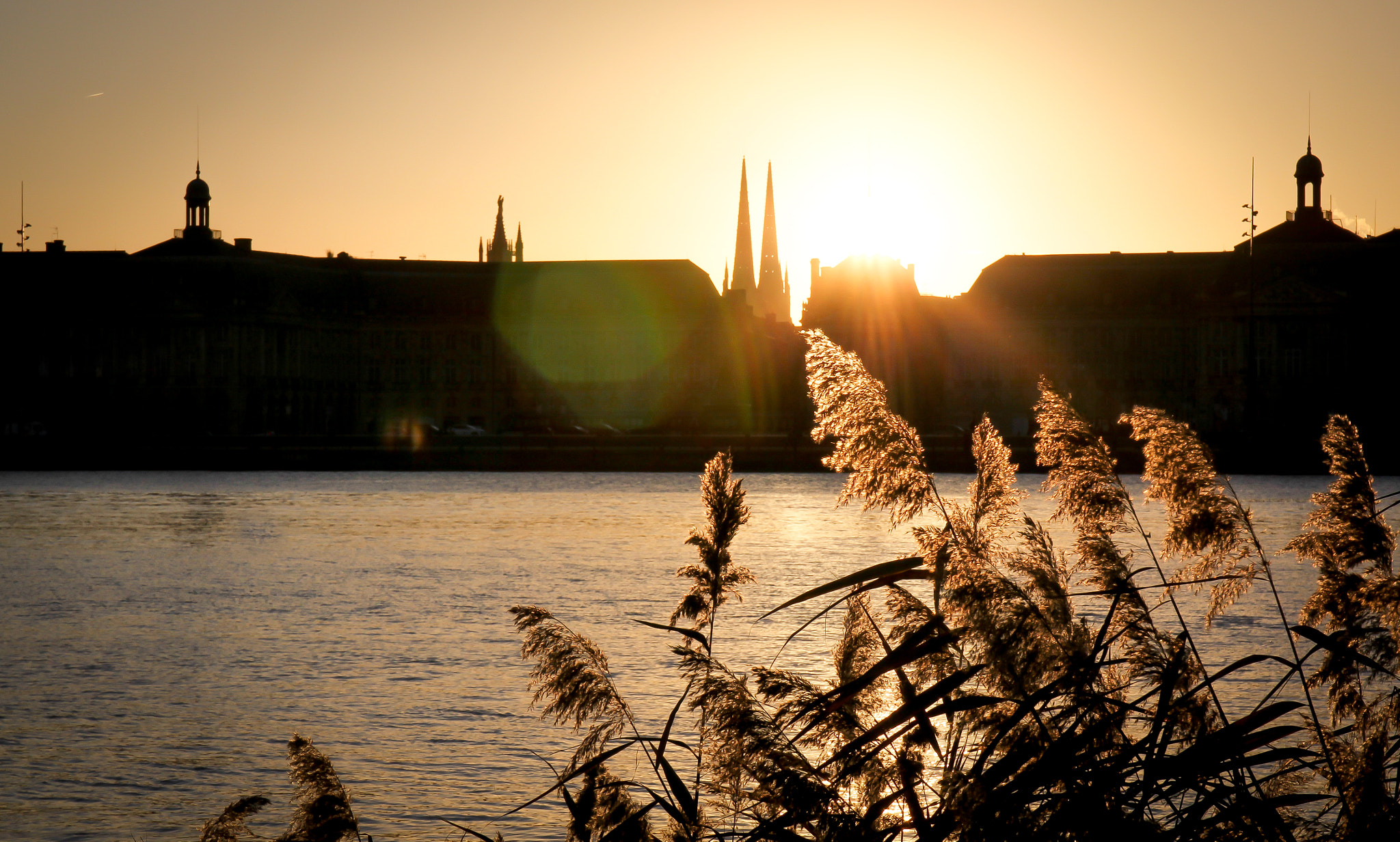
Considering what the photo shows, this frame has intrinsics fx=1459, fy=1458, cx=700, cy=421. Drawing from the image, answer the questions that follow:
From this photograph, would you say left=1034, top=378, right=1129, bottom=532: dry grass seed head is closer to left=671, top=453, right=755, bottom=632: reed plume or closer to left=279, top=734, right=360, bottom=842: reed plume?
left=671, top=453, right=755, bottom=632: reed plume

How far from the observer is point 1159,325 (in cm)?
10906

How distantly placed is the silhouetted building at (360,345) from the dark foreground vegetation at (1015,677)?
9830 cm

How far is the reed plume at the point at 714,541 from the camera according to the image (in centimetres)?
586

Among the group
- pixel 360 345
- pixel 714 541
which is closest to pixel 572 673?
pixel 714 541

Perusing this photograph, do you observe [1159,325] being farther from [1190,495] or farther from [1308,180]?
[1190,495]

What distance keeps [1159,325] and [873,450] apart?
360ft

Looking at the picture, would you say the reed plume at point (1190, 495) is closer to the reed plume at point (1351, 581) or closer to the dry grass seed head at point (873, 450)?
the reed plume at point (1351, 581)

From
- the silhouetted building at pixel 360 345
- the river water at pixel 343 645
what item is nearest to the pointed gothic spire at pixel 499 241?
the silhouetted building at pixel 360 345

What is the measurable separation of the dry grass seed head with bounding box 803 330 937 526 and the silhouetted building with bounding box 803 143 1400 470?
88.1m

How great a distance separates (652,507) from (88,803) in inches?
1308

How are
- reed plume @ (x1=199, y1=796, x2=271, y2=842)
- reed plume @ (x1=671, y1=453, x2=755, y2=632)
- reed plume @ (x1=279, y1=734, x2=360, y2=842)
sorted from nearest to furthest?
reed plume @ (x1=279, y1=734, x2=360, y2=842) → reed plume @ (x1=199, y1=796, x2=271, y2=842) → reed plume @ (x1=671, y1=453, x2=755, y2=632)

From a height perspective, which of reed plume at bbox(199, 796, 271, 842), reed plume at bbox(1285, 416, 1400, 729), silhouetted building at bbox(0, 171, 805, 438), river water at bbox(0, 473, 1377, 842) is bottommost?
river water at bbox(0, 473, 1377, 842)

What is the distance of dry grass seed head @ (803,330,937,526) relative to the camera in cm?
499

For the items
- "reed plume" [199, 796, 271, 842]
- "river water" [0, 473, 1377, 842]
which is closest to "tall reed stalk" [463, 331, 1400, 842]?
"reed plume" [199, 796, 271, 842]
